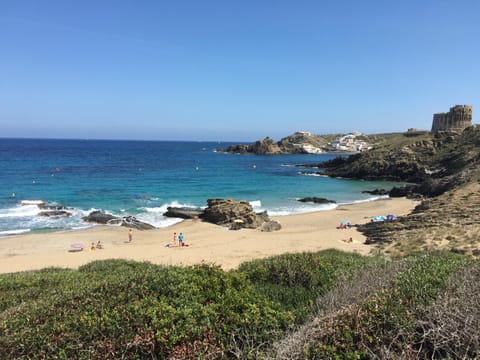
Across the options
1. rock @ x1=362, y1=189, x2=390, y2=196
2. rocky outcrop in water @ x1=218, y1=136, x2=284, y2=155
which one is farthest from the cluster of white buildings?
rock @ x1=362, y1=189, x2=390, y2=196

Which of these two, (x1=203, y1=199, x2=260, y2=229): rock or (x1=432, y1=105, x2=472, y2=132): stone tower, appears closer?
(x1=203, y1=199, x2=260, y2=229): rock

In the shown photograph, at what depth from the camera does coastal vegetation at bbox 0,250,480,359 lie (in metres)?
4.41

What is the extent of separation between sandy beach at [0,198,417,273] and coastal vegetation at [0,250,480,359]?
9.62 meters

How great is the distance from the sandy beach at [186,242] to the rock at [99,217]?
181 cm

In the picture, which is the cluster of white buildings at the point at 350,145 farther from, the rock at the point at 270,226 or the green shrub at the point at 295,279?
the green shrub at the point at 295,279

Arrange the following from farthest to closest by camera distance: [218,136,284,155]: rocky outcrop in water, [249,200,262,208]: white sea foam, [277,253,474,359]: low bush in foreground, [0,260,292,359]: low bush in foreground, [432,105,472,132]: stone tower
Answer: [218,136,284,155]: rocky outcrop in water < [432,105,472,132]: stone tower < [249,200,262,208]: white sea foam < [0,260,292,359]: low bush in foreground < [277,253,474,359]: low bush in foreground

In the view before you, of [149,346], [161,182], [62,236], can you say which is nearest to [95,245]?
[62,236]

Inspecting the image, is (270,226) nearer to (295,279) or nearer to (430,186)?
(295,279)

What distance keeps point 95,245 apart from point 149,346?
20018 mm

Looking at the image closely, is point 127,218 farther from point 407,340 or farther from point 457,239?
point 407,340

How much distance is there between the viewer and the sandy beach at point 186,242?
60.4 ft

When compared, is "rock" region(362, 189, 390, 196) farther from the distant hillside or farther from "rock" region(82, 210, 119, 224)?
the distant hillside

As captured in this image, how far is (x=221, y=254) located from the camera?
19188mm

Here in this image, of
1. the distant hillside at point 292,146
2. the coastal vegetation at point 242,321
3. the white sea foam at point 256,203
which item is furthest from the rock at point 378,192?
the distant hillside at point 292,146
